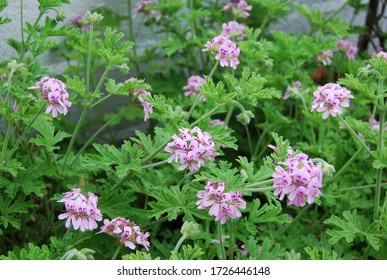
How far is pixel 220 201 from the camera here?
5.84 ft

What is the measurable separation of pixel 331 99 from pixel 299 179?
535mm

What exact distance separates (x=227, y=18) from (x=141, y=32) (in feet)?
1.92

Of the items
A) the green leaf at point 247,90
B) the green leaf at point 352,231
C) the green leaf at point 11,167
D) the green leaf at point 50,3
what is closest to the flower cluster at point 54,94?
the green leaf at point 11,167

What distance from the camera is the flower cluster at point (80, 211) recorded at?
1824mm

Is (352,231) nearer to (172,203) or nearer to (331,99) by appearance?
(331,99)

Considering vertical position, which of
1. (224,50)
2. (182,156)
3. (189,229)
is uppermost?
(224,50)

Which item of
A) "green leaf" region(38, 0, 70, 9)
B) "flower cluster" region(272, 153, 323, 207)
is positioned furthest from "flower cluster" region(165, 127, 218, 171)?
"green leaf" region(38, 0, 70, 9)

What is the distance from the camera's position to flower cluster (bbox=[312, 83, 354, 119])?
2.04m

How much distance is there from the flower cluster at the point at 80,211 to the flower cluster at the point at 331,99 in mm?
770

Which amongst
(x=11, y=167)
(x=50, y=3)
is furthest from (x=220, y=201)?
(x=50, y=3)

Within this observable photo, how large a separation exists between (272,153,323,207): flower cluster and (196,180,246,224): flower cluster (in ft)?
0.62
